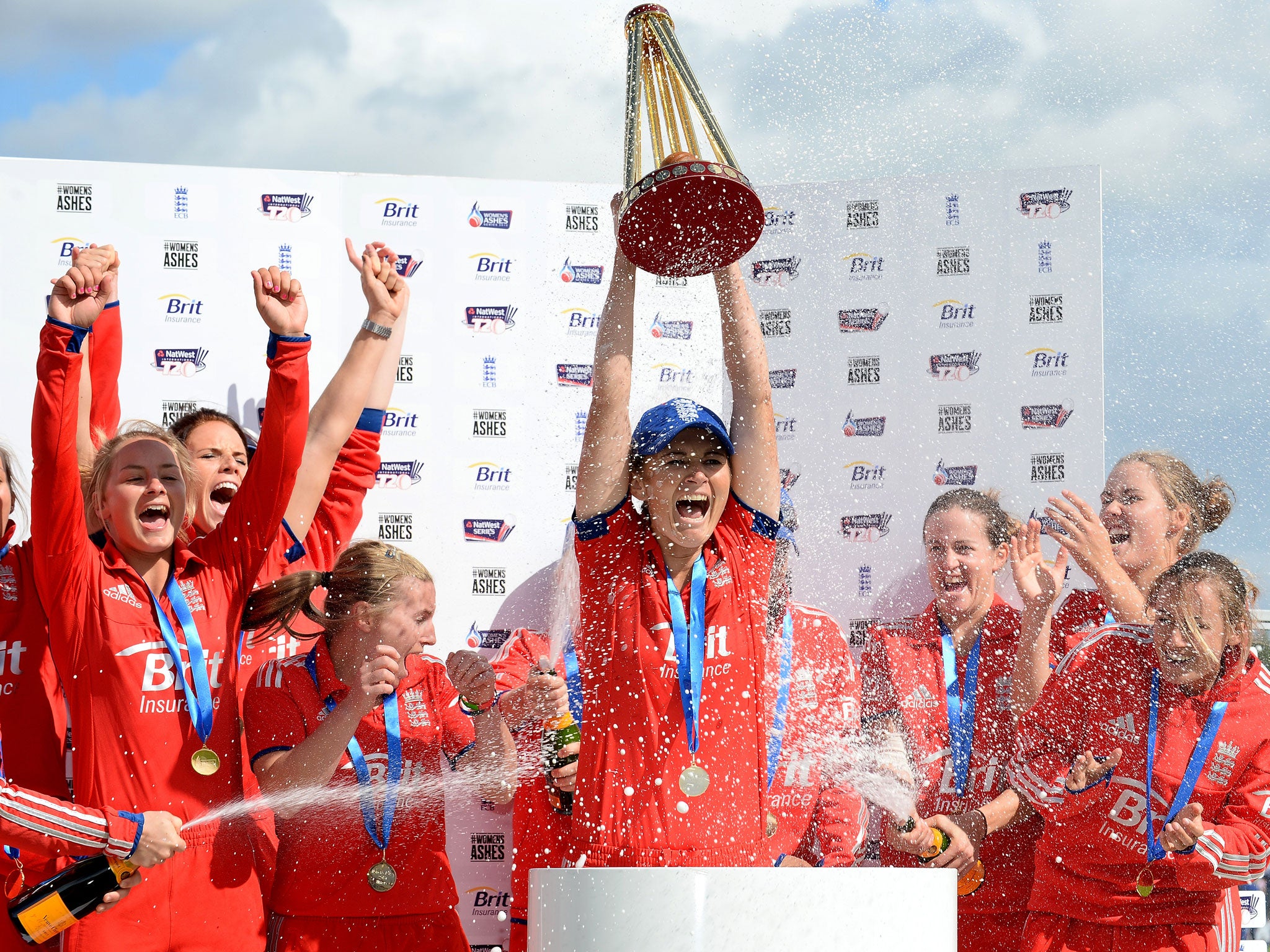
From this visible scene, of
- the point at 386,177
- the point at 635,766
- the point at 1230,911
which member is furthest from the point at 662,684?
the point at 386,177

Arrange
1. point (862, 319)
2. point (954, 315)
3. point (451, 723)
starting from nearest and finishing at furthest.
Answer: point (451, 723) → point (954, 315) → point (862, 319)

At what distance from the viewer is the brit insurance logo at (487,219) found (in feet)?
17.7

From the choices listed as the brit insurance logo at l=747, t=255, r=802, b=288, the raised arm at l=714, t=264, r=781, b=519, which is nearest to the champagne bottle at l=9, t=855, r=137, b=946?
the raised arm at l=714, t=264, r=781, b=519

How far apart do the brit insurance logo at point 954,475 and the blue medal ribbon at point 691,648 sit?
2365 millimetres

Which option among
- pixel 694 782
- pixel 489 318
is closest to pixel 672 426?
pixel 694 782

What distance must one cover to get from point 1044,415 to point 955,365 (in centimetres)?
45

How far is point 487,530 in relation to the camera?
5.20m

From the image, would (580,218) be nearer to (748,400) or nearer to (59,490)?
(748,400)

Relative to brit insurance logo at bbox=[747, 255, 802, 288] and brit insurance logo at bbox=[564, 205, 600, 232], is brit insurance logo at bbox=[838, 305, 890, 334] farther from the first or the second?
brit insurance logo at bbox=[564, 205, 600, 232]

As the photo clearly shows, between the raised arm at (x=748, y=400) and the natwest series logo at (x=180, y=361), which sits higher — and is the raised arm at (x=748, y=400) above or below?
below

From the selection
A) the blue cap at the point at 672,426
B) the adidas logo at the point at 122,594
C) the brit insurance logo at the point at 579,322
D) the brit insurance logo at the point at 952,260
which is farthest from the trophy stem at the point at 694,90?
the brit insurance logo at the point at 952,260

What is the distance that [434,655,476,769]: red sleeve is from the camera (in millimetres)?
4227

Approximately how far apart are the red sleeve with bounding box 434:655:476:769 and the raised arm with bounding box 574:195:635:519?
4.14 feet

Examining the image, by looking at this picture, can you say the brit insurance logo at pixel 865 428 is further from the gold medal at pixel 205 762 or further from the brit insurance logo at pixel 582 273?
the gold medal at pixel 205 762
